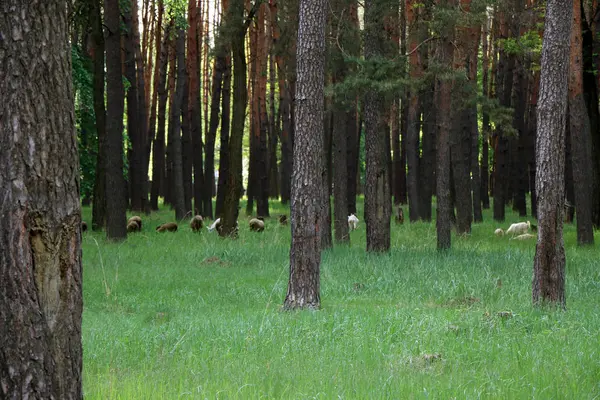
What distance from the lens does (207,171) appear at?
1027 inches

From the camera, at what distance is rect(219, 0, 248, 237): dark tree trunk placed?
18.4 meters

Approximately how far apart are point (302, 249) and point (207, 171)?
56.2 feet

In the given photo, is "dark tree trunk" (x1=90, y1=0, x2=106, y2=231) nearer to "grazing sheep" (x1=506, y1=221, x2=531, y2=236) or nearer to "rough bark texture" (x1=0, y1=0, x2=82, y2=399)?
"grazing sheep" (x1=506, y1=221, x2=531, y2=236)

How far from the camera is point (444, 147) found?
1595cm

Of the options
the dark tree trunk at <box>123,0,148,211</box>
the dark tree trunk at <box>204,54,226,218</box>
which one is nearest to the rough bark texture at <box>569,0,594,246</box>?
the dark tree trunk at <box>204,54,226,218</box>

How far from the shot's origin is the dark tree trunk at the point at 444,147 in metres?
15.8

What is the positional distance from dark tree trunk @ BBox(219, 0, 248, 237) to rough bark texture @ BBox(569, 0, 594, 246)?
25.3 ft

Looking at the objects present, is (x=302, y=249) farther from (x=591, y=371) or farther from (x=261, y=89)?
(x=261, y=89)

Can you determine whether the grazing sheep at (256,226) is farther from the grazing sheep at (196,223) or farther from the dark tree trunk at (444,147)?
the dark tree trunk at (444,147)

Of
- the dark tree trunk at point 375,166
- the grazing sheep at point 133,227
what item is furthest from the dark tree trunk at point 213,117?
the dark tree trunk at point 375,166

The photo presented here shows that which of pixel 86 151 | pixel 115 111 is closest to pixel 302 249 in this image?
pixel 115 111

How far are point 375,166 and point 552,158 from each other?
19.9 ft

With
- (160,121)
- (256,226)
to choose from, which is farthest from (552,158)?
(160,121)

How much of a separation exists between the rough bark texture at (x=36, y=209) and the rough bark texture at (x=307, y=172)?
5561mm
